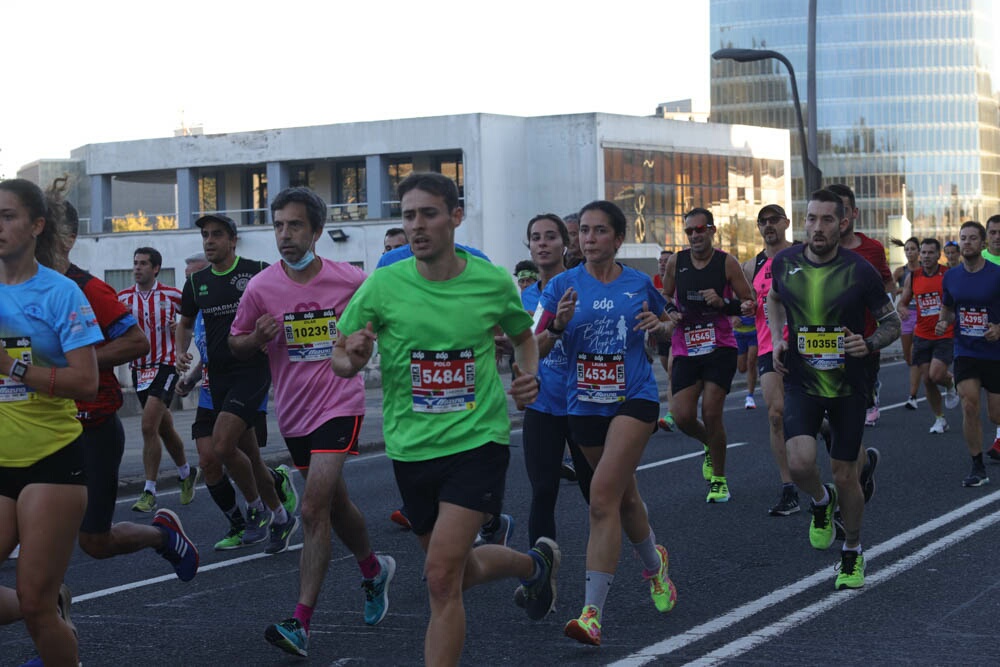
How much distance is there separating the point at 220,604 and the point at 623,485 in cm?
226

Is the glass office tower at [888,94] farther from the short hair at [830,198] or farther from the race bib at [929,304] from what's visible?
the short hair at [830,198]

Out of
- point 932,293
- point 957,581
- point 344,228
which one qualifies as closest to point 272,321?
point 957,581

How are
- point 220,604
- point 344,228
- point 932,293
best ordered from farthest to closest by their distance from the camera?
1. point 344,228
2. point 932,293
3. point 220,604

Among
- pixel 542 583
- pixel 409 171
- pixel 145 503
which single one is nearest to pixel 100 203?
pixel 409 171

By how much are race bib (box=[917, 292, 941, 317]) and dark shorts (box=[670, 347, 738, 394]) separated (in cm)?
576

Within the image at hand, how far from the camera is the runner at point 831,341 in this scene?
293 inches

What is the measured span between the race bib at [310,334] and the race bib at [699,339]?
3.92m

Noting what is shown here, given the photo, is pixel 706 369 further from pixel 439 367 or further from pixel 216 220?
pixel 439 367

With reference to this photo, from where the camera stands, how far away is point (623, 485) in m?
6.39

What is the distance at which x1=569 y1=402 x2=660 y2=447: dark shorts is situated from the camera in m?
6.58

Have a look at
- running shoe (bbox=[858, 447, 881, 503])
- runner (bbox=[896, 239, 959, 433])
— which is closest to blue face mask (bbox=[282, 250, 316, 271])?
running shoe (bbox=[858, 447, 881, 503])

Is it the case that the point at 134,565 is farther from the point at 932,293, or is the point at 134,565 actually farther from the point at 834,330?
the point at 932,293

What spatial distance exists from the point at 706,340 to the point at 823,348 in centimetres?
290

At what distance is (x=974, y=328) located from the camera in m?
11.4
